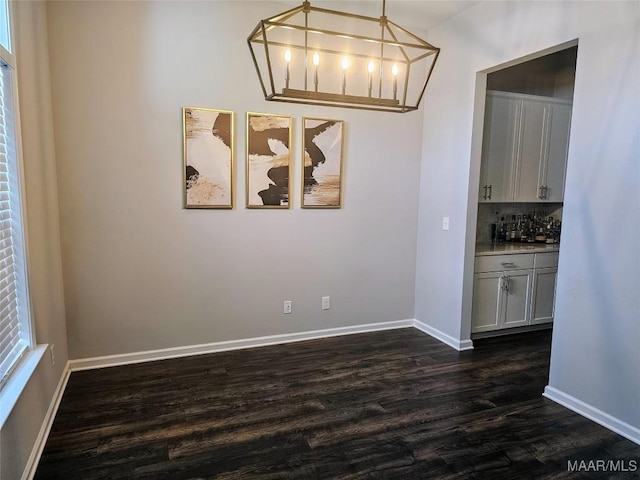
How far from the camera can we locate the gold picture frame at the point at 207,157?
3.41 metres

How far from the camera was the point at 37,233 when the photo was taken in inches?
99.6

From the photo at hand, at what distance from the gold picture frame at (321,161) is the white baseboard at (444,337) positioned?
157 centimetres

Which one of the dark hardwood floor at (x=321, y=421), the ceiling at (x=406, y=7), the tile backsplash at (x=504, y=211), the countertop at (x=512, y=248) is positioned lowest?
the dark hardwood floor at (x=321, y=421)

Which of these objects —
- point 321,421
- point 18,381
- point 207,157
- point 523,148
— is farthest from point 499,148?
point 18,381

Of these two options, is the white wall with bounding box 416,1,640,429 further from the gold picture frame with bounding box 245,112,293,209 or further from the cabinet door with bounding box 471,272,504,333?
the gold picture frame with bounding box 245,112,293,209

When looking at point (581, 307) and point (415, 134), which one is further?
point (415, 134)

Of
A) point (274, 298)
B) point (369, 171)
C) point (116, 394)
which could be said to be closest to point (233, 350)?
point (274, 298)

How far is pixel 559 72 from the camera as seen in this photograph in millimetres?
4664

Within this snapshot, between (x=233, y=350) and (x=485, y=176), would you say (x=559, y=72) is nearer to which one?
(x=485, y=176)

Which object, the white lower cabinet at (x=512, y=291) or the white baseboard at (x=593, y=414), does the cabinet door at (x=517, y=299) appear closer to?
the white lower cabinet at (x=512, y=291)

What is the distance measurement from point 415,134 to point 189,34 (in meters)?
2.24

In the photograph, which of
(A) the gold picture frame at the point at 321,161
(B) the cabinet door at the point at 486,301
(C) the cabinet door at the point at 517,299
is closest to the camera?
(A) the gold picture frame at the point at 321,161

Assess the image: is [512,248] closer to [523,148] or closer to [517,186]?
[517,186]

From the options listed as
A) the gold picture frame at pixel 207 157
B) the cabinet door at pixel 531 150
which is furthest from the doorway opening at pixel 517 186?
the gold picture frame at pixel 207 157
